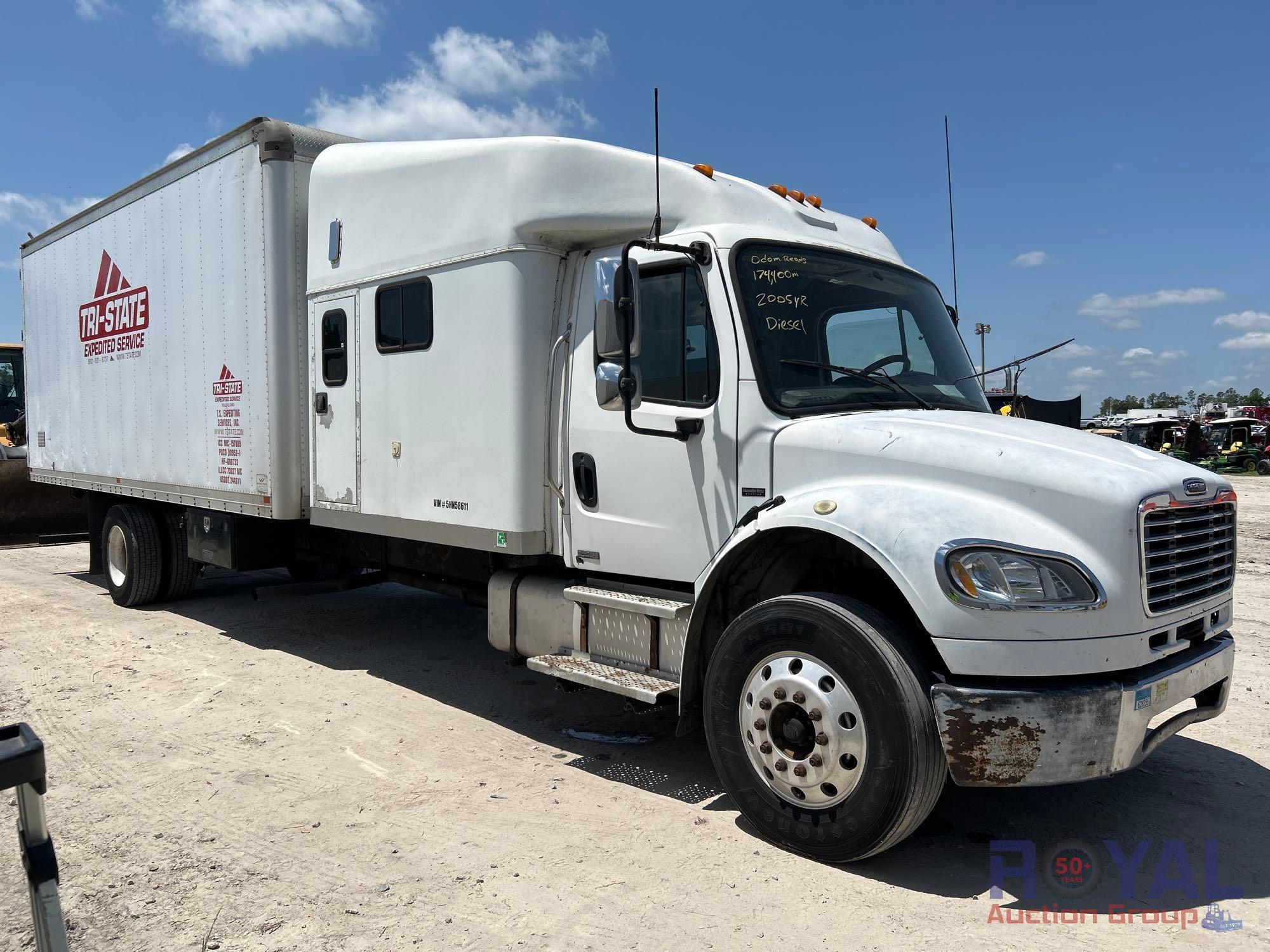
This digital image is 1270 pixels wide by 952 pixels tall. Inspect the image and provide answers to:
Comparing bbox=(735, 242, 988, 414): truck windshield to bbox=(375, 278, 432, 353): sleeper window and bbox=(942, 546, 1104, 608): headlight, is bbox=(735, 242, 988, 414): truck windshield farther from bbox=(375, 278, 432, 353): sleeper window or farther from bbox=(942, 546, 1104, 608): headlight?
bbox=(375, 278, 432, 353): sleeper window

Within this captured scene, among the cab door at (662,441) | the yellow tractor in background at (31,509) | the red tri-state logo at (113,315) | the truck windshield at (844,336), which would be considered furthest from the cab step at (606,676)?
the yellow tractor in background at (31,509)

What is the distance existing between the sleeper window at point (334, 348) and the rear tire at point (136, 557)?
3586mm

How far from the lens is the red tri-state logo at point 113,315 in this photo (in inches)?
326

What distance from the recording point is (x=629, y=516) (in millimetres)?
4719

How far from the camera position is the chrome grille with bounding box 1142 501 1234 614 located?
3467 millimetres

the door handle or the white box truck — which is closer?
the white box truck

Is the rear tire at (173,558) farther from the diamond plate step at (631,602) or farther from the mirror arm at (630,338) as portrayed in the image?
the mirror arm at (630,338)

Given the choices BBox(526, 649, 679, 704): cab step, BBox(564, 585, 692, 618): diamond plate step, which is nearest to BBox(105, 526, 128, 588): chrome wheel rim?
BBox(526, 649, 679, 704): cab step

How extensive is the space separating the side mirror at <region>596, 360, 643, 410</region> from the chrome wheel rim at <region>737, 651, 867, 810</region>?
4.99ft

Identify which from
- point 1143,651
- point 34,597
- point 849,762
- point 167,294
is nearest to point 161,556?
point 34,597

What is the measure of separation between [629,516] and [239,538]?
419 centimetres

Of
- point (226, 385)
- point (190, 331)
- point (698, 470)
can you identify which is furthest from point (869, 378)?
point (190, 331)

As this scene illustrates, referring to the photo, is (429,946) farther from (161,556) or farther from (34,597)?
(34,597)

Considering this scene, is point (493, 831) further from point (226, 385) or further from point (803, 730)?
point (226, 385)
